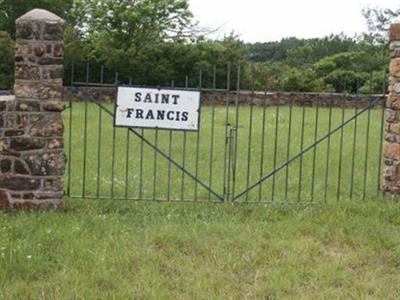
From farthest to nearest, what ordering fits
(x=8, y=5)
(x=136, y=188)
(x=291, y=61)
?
(x=291, y=61) < (x=8, y=5) < (x=136, y=188)

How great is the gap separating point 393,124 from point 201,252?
10.8ft

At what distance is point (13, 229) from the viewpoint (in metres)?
5.87

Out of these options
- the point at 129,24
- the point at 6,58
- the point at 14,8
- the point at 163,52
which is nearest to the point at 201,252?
the point at 6,58

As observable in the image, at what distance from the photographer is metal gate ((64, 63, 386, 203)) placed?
752 cm

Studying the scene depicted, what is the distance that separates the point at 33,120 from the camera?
6.59 metres

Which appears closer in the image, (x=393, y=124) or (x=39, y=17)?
(x=39, y=17)

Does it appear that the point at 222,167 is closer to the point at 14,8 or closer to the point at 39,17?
the point at 39,17

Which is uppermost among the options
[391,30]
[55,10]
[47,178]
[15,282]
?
[55,10]

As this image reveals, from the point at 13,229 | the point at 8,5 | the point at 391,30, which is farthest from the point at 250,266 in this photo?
the point at 8,5

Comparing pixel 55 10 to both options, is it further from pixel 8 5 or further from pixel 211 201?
pixel 211 201

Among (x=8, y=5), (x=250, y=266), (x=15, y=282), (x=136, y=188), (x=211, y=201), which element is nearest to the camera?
(x=15, y=282)

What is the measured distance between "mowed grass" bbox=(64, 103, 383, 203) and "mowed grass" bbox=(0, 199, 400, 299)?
0.75 meters

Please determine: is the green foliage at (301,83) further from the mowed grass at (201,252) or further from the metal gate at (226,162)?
the mowed grass at (201,252)

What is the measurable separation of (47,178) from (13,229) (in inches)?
35.1
